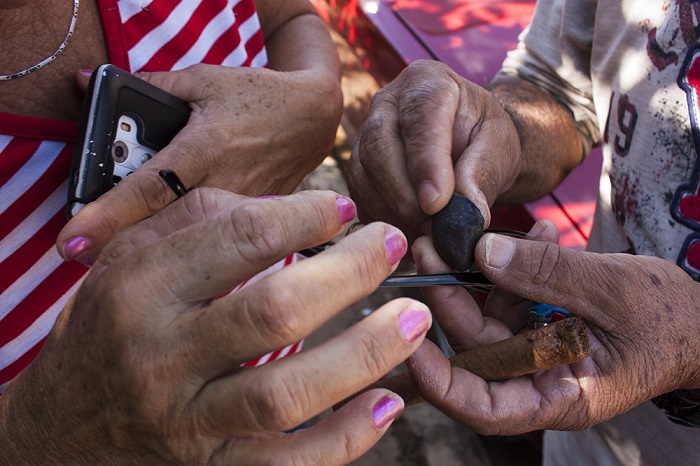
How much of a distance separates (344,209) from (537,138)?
103 centimetres

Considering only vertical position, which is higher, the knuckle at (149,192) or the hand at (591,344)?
the knuckle at (149,192)

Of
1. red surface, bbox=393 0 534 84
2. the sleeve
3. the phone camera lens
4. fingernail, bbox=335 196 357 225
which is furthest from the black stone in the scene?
red surface, bbox=393 0 534 84

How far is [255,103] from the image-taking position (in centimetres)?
137

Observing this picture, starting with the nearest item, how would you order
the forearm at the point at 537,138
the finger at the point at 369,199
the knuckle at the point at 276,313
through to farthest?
the knuckle at the point at 276,313
the finger at the point at 369,199
the forearm at the point at 537,138

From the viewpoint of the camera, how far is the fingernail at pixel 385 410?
828 mm

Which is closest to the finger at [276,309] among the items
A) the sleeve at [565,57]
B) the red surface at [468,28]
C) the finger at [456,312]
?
the finger at [456,312]

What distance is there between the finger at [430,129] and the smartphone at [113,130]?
561 millimetres

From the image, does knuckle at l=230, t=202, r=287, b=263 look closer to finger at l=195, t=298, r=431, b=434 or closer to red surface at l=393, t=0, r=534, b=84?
finger at l=195, t=298, r=431, b=434

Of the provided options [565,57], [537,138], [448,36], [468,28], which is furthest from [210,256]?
[468,28]

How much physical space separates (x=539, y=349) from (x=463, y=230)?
12.3 inches

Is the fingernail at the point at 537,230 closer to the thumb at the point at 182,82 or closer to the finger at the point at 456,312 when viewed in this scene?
the finger at the point at 456,312

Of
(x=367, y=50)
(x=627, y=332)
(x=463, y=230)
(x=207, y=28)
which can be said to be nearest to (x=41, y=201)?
(x=207, y=28)

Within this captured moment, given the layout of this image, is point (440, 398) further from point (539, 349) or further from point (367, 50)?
point (367, 50)

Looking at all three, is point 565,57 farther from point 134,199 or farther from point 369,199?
point 134,199
